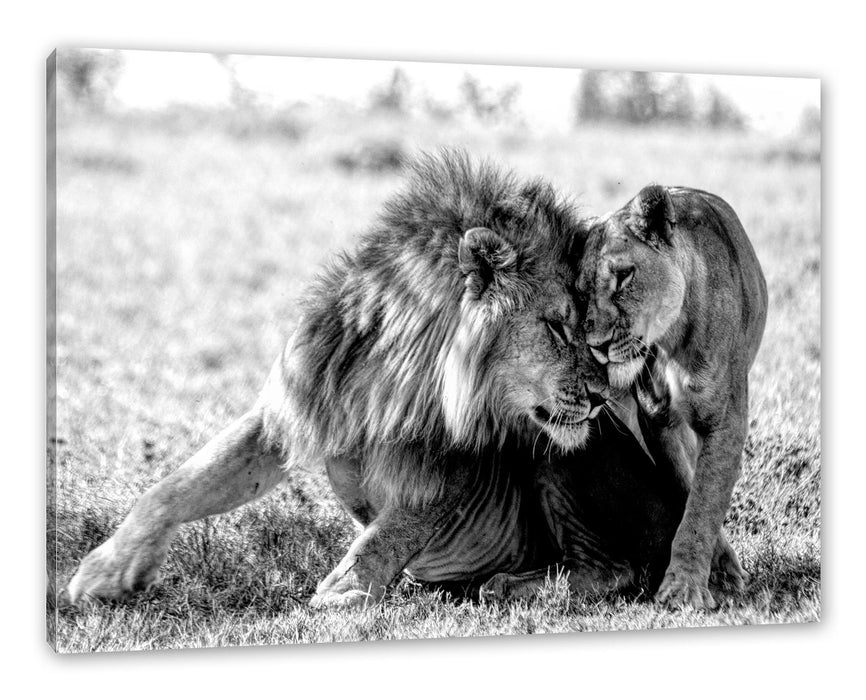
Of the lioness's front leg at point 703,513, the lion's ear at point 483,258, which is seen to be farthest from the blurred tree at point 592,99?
the lioness's front leg at point 703,513

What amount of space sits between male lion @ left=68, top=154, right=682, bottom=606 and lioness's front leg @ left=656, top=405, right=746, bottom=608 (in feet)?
0.39

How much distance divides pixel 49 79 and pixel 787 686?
2718 millimetres

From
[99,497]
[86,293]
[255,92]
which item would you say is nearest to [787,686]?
[99,497]

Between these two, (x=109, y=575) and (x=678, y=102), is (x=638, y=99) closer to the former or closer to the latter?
(x=678, y=102)

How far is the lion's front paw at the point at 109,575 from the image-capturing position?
13.2ft

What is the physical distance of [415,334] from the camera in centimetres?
394

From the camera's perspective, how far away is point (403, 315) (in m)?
3.96

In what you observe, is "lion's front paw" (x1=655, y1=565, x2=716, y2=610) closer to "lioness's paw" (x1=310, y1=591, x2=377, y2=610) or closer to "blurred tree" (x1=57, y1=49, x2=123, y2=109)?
"lioness's paw" (x1=310, y1=591, x2=377, y2=610)

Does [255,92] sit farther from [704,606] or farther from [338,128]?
[704,606]

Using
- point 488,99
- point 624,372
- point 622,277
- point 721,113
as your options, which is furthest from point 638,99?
point 624,372

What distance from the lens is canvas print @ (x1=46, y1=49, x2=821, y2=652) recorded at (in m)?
3.98

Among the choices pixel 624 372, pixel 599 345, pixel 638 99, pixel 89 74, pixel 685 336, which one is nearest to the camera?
pixel 599 345

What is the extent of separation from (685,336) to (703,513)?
19.0 inches

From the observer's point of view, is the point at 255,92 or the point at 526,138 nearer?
the point at 255,92
